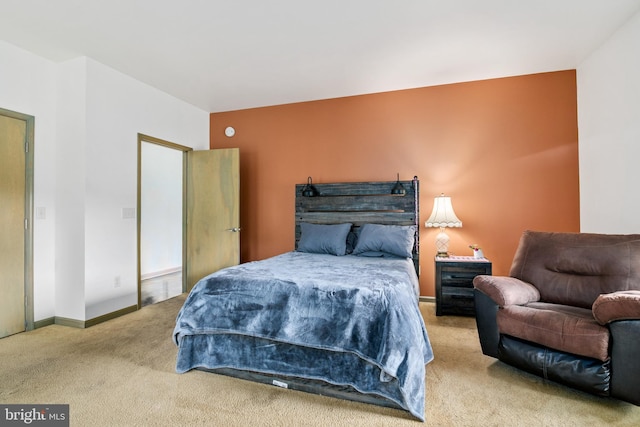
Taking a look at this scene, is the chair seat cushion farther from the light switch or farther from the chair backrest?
the light switch

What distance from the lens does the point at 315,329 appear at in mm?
1953

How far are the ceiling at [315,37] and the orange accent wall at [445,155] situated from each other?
0.99 ft

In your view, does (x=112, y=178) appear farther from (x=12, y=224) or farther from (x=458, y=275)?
(x=458, y=275)

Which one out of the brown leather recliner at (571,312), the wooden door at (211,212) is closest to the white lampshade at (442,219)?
the brown leather recliner at (571,312)

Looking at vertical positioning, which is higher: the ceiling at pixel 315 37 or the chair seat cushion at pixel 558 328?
the ceiling at pixel 315 37

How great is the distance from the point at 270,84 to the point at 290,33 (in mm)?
1145

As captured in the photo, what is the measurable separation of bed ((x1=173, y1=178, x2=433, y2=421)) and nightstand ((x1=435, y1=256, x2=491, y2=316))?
3.12ft

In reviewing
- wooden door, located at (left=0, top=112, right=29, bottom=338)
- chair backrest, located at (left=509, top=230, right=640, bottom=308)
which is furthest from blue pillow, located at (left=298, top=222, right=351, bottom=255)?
wooden door, located at (left=0, top=112, right=29, bottom=338)

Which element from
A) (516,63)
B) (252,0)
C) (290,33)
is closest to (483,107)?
(516,63)

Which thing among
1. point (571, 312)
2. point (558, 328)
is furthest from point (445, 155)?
point (558, 328)

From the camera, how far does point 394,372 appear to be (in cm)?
171

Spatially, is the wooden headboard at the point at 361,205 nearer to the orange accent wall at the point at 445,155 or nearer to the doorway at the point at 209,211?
the orange accent wall at the point at 445,155

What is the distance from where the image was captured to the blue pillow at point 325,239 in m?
3.65

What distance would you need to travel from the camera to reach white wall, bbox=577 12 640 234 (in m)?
2.66
